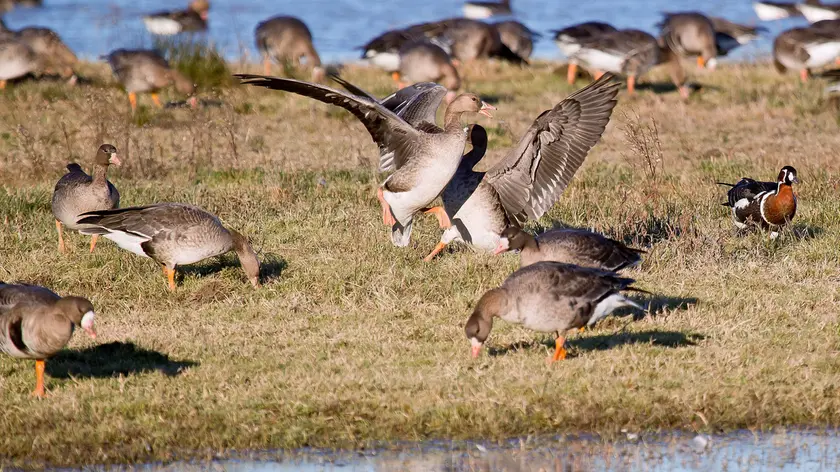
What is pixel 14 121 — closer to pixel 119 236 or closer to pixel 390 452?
pixel 119 236

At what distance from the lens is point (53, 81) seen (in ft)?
A: 54.9

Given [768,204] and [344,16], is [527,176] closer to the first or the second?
[768,204]

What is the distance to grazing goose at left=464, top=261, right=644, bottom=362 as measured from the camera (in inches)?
263

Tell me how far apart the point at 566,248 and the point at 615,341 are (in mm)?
742

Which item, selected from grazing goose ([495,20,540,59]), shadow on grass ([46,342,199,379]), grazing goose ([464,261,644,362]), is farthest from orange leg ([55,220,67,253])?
grazing goose ([495,20,540,59])

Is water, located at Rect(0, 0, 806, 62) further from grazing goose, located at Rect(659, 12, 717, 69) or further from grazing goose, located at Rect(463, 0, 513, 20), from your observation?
grazing goose, located at Rect(659, 12, 717, 69)

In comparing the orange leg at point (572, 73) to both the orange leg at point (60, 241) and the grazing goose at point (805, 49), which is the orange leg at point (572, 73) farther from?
the orange leg at point (60, 241)

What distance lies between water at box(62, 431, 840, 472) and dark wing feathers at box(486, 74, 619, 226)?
3.43 m

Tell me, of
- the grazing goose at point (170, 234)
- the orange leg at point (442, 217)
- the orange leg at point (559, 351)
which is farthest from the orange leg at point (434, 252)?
the orange leg at point (559, 351)

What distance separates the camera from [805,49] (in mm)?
18859

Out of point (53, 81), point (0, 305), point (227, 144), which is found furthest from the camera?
point (53, 81)

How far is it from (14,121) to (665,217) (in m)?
8.84

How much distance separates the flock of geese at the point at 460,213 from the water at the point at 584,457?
973mm

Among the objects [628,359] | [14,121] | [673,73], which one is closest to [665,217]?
[628,359]
